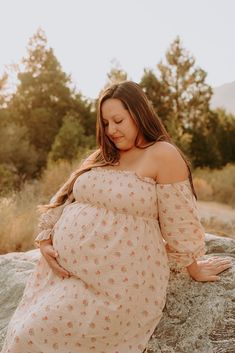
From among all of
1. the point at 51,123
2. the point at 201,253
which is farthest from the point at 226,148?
the point at 201,253

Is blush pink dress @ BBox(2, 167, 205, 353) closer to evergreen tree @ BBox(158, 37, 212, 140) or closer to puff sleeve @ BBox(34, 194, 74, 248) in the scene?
puff sleeve @ BBox(34, 194, 74, 248)

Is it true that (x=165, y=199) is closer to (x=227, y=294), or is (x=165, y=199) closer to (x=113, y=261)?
(x=113, y=261)

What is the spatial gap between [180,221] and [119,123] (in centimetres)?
64

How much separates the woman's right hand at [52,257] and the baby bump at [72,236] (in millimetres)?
21

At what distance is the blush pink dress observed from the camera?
242 cm

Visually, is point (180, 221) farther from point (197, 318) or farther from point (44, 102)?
point (44, 102)

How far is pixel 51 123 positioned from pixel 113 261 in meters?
17.0

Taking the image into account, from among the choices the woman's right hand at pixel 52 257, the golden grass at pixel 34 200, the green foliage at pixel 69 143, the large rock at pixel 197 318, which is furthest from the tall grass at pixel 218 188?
the woman's right hand at pixel 52 257

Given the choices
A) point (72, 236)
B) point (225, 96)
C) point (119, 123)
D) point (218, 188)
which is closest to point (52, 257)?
point (72, 236)

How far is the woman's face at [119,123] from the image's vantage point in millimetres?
2793

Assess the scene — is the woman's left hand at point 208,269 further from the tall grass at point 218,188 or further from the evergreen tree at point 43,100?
the evergreen tree at point 43,100

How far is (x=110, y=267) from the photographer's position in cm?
251

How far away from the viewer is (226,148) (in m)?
22.2

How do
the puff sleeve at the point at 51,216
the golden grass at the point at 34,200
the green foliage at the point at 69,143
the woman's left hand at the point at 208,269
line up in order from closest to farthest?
the woman's left hand at the point at 208,269 → the puff sleeve at the point at 51,216 → the golden grass at the point at 34,200 → the green foliage at the point at 69,143
